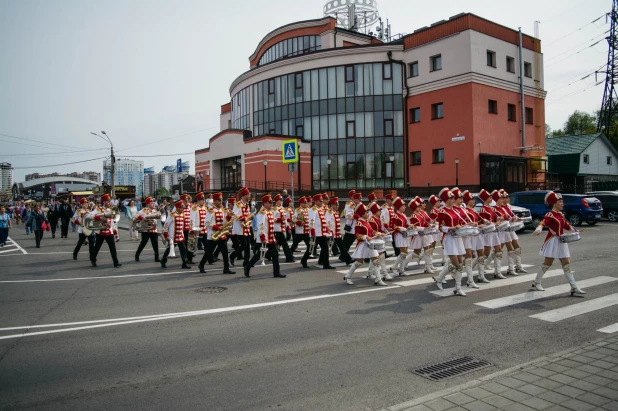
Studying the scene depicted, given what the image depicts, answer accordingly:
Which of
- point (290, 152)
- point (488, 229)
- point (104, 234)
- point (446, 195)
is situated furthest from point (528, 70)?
point (104, 234)

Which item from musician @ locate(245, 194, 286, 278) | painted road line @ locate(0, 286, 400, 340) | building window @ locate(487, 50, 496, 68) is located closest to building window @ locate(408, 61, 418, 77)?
building window @ locate(487, 50, 496, 68)

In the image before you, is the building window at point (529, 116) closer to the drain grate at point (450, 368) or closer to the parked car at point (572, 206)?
the parked car at point (572, 206)

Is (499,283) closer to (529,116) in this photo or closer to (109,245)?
(109,245)

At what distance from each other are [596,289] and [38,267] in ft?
50.7

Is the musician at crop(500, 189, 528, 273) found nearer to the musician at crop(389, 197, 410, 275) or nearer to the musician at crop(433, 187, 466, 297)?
the musician at crop(433, 187, 466, 297)

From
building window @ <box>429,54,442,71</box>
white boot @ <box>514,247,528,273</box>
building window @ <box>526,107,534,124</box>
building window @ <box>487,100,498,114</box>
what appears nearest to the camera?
white boot @ <box>514,247,528,273</box>

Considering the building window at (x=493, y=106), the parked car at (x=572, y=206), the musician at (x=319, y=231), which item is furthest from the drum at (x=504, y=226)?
the building window at (x=493, y=106)

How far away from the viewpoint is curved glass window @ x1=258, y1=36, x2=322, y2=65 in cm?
4619

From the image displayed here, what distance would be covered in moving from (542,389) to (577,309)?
13.6 ft

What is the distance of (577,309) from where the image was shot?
7688 millimetres

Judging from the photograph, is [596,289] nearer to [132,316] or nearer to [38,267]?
[132,316]

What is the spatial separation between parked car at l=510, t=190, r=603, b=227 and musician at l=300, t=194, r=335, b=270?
1432 cm

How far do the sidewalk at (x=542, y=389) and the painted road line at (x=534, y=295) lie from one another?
2977mm

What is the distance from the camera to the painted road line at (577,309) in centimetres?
724
